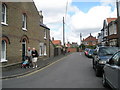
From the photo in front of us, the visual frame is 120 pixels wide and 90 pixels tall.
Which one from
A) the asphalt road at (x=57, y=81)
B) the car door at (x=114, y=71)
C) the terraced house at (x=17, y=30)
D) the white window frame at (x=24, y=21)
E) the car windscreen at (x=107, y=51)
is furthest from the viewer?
the white window frame at (x=24, y=21)

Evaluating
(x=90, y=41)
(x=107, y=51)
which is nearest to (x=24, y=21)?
(x=107, y=51)

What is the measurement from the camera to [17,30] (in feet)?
54.9

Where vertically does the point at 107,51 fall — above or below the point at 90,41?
below

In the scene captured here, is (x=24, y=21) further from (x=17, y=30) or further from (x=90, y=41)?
A: (x=90, y=41)

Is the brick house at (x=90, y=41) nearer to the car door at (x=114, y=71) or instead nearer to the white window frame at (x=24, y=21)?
the white window frame at (x=24, y=21)

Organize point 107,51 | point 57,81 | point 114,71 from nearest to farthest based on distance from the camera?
point 114,71
point 57,81
point 107,51

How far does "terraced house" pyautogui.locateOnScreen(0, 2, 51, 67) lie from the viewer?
14550 millimetres

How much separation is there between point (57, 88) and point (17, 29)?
434 inches

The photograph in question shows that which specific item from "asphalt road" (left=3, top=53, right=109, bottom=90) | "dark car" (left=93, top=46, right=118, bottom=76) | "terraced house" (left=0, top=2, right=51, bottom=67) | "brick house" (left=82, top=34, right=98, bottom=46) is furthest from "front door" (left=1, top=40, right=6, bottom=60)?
"brick house" (left=82, top=34, right=98, bottom=46)

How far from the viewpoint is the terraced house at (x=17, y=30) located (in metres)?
14.6

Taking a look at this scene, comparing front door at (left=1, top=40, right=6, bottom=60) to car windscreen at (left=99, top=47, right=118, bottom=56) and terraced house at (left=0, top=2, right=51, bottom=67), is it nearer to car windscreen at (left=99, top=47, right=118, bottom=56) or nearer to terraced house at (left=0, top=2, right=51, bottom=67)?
terraced house at (left=0, top=2, right=51, bottom=67)

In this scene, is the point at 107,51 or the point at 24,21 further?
the point at 24,21

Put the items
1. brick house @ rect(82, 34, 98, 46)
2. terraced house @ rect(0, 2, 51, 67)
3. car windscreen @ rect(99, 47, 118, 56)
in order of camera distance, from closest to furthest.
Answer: car windscreen @ rect(99, 47, 118, 56)
terraced house @ rect(0, 2, 51, 67)
brick house @ rect(82, 34, 98, 46)

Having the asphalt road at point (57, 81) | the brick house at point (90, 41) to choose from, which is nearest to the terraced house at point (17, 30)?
the asphalt road at point (57, 81)
